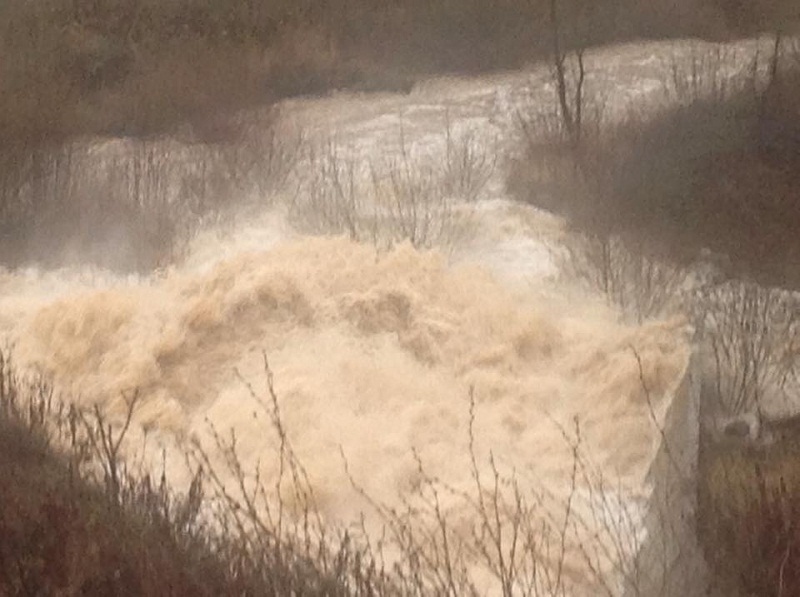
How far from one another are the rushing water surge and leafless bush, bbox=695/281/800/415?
0.82ft

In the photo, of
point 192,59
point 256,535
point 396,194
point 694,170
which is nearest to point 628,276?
point 694,170

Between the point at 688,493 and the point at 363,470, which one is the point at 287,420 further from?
the point at 688,493

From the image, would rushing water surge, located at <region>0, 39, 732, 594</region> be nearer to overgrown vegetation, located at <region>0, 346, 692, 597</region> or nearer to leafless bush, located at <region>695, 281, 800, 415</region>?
overgrown vegetation, located at <region>0, 346, 692, 597</region>

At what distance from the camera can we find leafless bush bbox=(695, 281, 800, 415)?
6590 millimetres

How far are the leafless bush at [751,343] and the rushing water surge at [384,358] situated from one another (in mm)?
249

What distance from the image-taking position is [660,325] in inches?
284

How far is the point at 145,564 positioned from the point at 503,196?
6.23 m

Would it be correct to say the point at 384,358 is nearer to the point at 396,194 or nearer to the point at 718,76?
the point at 396,194

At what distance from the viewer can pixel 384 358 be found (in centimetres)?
736

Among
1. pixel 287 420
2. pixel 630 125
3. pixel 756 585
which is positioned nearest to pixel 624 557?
pixel 756 585

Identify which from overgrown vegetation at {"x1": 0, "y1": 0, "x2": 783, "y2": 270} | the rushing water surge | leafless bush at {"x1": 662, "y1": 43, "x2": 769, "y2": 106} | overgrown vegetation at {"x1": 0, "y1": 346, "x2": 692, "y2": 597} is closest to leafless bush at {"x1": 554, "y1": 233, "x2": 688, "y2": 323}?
the rushing water surge

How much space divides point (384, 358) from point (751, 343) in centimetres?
244

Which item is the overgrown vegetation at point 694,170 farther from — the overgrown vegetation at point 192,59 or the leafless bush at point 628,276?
the overgrown vegetation at point 192,59

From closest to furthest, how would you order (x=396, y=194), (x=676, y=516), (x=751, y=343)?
(x=676, y=516) < (x=751, y=343) < (x=396, y=194)
